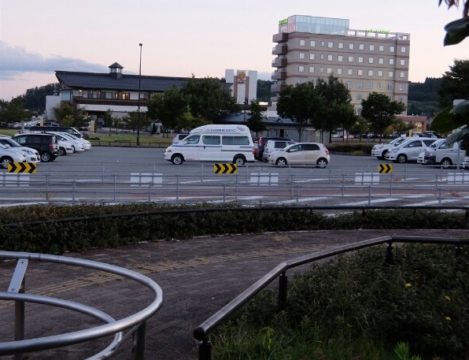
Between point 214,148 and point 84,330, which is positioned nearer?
point 84,330

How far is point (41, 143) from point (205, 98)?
141ft

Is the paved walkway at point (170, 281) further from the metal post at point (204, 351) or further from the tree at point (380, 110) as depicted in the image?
the tree at point (380, 110)

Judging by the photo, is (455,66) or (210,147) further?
(455,66)

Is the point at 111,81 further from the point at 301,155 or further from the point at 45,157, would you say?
the point at 301,155

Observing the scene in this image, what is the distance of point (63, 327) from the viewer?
6.51 metres

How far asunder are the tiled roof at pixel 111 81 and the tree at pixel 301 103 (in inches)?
1698

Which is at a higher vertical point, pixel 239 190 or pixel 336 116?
pixel 336 116

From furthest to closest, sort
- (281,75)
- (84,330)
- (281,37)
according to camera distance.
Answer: (281,75)
(281,37)
(84,330)

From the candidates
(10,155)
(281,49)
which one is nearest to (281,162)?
(10,155)

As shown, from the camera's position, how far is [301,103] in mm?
65250

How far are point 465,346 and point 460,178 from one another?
17.2 meters

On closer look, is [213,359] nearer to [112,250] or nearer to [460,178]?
[112,250]

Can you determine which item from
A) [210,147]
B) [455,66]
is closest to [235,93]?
[455,66]

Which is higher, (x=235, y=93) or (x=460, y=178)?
(x=235, y=93)
